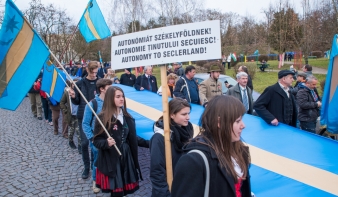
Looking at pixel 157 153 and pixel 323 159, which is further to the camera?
pixel 323 159

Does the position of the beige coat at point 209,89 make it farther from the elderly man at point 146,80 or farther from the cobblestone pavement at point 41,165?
the elderly man at point 146,80

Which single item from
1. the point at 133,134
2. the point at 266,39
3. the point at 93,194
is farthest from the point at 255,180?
the point at 266,39

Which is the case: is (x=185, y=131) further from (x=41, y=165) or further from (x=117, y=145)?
(x=41, y=165)

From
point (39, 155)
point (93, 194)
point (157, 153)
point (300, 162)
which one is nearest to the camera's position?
point (157, 153)

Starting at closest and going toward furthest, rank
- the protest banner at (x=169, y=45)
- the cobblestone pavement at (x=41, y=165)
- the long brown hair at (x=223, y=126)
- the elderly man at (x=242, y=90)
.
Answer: the long brown hair at (x=223, y=126)
the protest banner at (x=169, y=45)
the cobblestone pavement at (x=41, y=165)
the elderly man at (x=242, y=90)

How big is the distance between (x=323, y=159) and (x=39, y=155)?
18.9 ft

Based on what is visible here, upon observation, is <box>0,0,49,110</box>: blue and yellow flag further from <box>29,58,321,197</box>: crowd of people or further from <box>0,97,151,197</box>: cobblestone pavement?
<box>0,97,151,197</box>: cobblestone pavement

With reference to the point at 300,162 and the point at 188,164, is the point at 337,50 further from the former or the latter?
the point at 188,164

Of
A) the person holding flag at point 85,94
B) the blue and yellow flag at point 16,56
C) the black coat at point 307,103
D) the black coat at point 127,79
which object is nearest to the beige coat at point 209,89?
the black coat at point 307,103

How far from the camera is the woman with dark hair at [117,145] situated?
3.39 meters

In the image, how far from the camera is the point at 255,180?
3.10 m

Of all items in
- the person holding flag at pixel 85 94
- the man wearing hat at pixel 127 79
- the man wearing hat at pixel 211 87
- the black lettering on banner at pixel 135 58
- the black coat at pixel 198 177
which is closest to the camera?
the black coat at pixel 198 177

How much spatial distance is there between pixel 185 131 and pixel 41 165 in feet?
13.9

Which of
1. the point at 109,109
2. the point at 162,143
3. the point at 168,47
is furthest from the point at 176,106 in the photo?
the point at 109,109
